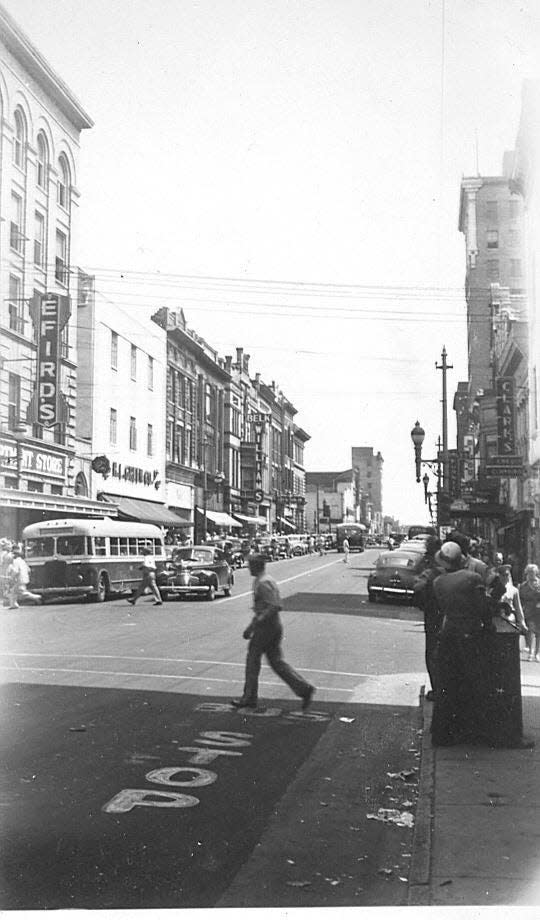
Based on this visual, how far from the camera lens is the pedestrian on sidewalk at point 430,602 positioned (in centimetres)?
671

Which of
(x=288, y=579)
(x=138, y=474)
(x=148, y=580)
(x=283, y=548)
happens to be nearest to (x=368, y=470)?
(x=283, y=548)

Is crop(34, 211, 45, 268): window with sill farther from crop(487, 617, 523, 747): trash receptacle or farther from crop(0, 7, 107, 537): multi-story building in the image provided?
crop(487, 617, 523, 747): trash receptacle

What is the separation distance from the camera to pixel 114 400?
563 cm

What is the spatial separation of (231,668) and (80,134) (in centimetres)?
350

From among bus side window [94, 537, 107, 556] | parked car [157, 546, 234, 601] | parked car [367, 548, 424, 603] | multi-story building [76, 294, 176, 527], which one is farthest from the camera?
bus side window [94, 537, 107, 556]

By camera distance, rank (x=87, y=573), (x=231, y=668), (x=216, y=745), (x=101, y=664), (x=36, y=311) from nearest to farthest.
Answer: (x=36, y=311) → (x=231, y=668) → (x=216, y=745) → (x=101, y=664) → (x=87, y=573)

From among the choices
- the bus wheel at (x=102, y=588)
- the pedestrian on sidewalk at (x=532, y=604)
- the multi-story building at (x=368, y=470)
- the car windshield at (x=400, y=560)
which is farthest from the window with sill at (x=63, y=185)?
the pedestrian on sidewalk at (x=532, y=604)

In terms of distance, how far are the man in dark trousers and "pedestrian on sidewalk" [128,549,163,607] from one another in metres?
2.03

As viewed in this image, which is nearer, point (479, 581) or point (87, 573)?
point (479, 581)

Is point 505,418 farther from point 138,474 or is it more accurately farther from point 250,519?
point 138,474

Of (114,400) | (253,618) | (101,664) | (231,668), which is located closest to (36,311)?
(114,400)

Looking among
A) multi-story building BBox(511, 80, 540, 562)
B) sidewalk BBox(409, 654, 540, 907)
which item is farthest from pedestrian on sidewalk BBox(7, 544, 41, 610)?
multi-story building BBox(511, 80, 540, 562)

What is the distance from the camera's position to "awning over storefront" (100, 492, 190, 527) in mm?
5672

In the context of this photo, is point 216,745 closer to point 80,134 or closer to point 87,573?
point 87,573
